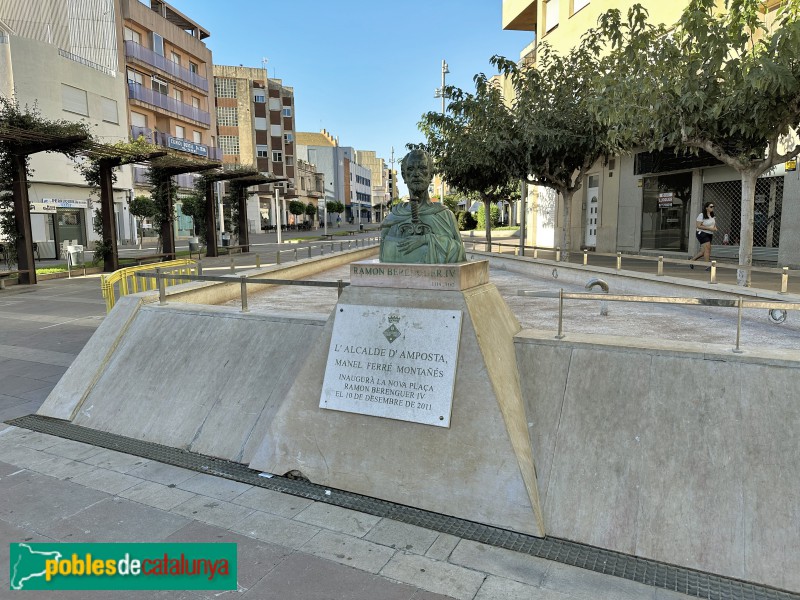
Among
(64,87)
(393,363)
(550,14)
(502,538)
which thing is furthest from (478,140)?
(64,87)

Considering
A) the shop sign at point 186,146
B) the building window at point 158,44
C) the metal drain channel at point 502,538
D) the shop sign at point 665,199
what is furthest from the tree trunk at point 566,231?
the building window at point 158,44

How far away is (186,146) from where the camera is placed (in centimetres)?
4306

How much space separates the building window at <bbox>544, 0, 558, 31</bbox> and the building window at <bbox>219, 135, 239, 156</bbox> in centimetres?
4845

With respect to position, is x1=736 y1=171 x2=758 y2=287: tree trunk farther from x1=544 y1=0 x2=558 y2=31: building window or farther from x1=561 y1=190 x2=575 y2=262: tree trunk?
x1=544 y1=0 x2=558 y2=31: building window

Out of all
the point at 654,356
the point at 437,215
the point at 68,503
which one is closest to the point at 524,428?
the point at 654,356

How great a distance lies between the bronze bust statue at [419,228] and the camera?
4.65 m

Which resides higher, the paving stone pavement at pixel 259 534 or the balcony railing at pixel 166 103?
the balcony railing at pixel 166 103

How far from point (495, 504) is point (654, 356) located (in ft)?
5.19

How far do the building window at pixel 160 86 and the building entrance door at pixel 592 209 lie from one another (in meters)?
33.2

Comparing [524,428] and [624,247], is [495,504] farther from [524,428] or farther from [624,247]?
[624,247]

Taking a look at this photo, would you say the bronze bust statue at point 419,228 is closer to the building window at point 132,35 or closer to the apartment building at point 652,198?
the apartment building at point 652,198

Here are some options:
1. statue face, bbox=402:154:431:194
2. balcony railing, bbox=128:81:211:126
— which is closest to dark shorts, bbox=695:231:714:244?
statue face, bbox=402:154:431:194

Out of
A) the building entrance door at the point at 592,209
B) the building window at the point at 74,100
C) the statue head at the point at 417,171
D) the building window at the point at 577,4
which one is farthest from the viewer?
the building window at the point at 74,100

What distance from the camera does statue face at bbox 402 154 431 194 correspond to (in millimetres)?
4875
